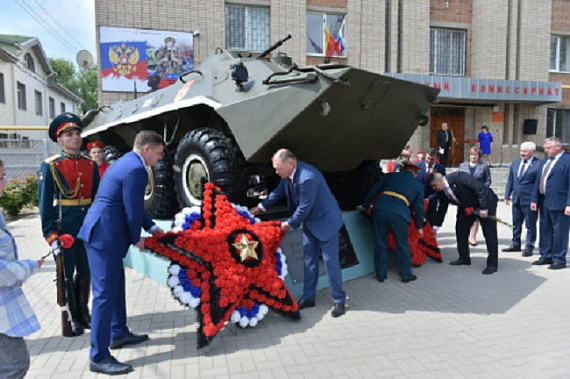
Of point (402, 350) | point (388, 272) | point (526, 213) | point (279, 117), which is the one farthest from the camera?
point (526, 213)

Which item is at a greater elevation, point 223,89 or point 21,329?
point 223,89

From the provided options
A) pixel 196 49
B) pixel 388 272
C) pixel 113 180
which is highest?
pixel 196 49

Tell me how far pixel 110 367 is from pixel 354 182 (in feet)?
16.4

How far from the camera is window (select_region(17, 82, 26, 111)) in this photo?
24763 millimetres

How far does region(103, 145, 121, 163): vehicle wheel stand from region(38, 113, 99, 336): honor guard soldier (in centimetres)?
373

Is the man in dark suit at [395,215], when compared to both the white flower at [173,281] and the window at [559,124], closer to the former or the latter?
the white flower at [173,281]

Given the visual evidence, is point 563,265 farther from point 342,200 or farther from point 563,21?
point 563,21

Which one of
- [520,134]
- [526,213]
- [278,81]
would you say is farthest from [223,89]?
[520,134]

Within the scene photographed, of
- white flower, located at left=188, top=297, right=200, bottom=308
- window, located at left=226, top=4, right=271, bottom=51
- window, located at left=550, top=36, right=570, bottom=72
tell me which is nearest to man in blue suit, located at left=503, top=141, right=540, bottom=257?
white flower, located at left=188, top=297, right=200, bottom=308

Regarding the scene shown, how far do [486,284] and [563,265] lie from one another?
1.63m

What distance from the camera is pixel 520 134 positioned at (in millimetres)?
18344

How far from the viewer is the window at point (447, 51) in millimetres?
17328

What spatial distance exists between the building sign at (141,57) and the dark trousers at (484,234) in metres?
10.4

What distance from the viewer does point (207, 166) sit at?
527 cm
